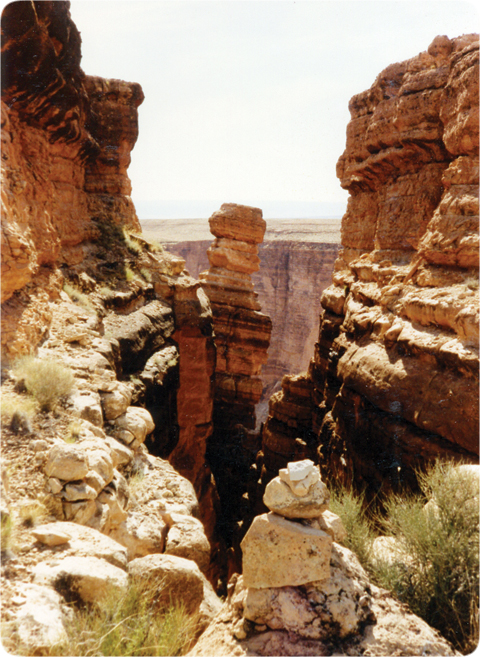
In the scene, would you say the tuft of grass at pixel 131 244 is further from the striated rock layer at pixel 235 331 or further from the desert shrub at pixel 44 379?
the striated rock layer at pixel 235 331

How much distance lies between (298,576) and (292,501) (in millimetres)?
545

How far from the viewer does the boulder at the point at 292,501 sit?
3984 mm

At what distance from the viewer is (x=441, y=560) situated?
4113 mm

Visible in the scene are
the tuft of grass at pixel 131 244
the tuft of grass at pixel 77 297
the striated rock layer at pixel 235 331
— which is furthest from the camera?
the striated rock layer at pixel 235 331

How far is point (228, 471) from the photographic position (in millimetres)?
17391

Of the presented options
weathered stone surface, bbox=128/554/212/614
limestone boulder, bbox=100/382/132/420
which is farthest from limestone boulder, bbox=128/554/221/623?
limestone boulder, bbox=100/382/132/420

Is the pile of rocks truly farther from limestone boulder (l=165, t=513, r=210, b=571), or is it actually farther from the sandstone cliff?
the sandstone cliff

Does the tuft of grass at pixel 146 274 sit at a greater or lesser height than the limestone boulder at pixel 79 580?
greater

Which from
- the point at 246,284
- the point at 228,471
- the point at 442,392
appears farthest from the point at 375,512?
the point at 246,284

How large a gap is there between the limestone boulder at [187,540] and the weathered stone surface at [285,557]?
138 centimetres

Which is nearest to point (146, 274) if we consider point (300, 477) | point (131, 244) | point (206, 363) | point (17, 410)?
point (131, 244)

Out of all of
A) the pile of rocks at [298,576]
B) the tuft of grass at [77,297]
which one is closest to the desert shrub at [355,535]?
the pile of rocks at [298,576]

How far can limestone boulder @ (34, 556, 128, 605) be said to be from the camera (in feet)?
10.7

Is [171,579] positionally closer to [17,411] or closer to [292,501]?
[292,501]
